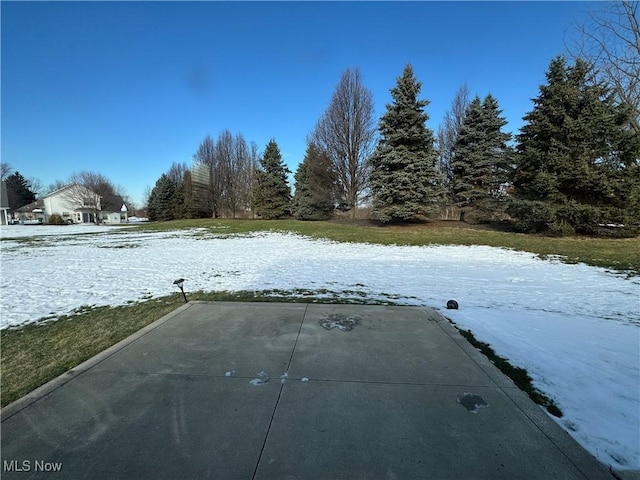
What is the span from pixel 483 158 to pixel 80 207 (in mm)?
58787

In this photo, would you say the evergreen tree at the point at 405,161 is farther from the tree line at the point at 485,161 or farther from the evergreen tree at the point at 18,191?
the evergreen tree at the point at 18,191

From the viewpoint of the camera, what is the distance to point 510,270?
795 centimetres

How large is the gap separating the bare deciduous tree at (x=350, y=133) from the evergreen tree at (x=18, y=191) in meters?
69.3

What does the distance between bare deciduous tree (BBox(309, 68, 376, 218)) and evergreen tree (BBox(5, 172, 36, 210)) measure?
69.3 m

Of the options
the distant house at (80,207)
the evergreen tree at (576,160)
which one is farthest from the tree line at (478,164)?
the distant house at (80,207)

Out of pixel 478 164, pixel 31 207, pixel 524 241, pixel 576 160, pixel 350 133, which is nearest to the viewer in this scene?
pixel 524 241

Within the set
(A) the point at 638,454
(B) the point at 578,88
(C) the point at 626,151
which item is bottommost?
(A) the point at 638,454

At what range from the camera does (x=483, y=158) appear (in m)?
20.2

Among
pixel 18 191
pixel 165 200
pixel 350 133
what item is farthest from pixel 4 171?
pixel 350 133

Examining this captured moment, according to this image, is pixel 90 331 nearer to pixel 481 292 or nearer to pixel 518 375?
pixel 518 375

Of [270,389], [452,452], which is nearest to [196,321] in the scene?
[270,389]

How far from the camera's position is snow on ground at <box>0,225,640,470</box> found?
2529 millimetres

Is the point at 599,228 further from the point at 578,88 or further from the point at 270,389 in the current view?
the point at 270,389

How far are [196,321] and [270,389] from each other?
2.16m
